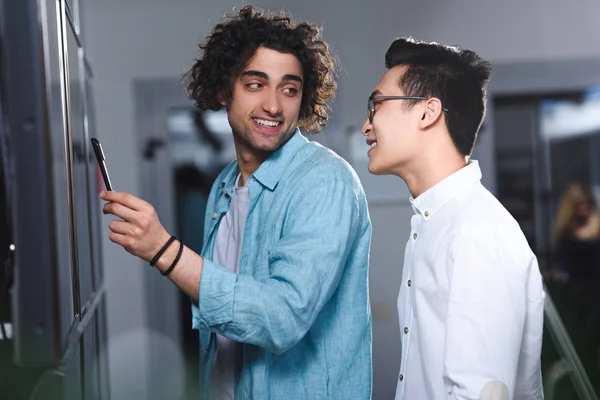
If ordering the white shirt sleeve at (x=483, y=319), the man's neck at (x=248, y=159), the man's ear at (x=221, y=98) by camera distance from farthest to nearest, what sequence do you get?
the man's ear at (x=221, y=98) < the man's neck at (x=248, y=159) < the white shirt sleeve at (x=483, y=319)

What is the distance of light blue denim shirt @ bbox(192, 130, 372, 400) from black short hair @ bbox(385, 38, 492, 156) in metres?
0.22

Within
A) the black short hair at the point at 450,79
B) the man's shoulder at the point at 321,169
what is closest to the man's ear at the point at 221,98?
the man's shoulder at the point at 321,169

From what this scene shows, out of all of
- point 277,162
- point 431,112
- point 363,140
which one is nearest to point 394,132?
point 431,112

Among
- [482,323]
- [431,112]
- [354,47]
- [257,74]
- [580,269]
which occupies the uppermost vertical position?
[354,47]

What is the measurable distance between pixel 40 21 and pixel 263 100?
661mm

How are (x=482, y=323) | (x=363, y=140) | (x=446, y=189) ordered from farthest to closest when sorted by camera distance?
1. (x=363, y=140)
2. (x=446, y=189)
3. (x=482, y=323)

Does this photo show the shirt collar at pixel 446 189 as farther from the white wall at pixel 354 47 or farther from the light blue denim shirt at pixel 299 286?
the white wall at pixel 354 47

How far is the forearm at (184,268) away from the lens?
1.08 metres

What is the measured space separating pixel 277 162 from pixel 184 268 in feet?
1.22

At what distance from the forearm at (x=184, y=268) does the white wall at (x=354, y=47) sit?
2.18 metres

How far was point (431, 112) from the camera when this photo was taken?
127 centimetres

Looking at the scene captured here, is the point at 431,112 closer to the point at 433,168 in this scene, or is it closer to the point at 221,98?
the point at 433,168

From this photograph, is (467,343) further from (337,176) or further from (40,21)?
(40,21)

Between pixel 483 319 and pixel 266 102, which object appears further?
pixel 266 102
